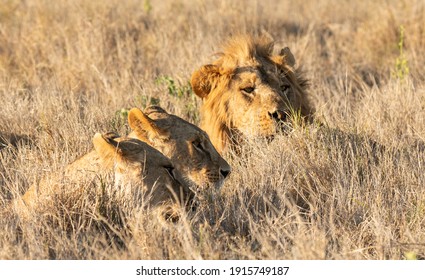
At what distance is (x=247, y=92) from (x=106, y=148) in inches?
83.5

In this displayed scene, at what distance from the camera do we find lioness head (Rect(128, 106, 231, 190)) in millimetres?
5301

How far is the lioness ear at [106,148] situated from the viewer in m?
4.88

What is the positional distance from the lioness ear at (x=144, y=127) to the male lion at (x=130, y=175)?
0.19 m

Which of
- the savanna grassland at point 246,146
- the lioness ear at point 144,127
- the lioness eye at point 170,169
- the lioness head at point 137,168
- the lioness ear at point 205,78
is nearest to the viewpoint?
the savanna grassland at point 246,146

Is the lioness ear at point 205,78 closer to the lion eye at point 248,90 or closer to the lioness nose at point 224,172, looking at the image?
the lion eye at point 248,90

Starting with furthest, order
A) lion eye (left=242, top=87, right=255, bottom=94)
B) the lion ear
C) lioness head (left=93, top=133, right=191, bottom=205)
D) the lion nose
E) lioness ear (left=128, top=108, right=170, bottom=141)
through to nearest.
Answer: the lion ear
lion eye (left=242, top=87, right=255, bottom=94)
the lion nose
lioness ear (left=128, top=108, right=170, bottom=141)
lioness head (left=93, top=133, right=191, bottom=205)

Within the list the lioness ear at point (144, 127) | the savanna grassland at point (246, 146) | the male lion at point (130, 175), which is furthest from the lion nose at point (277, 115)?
the male lion at point (130, 175)

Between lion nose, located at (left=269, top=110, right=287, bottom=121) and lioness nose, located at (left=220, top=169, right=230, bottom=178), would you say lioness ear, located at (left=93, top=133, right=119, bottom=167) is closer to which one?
lioness nose, located at (left=220, top=169, right=230, bottom=178)

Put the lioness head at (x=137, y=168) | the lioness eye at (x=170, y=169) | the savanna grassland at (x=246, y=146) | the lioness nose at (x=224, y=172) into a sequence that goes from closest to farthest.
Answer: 1. the savanna grassland at (x=246, y=146)
2. the lioness head at (x=137, y=168)
3. the lioness eye at (x=170, y=169)
4. the lioness nose at (x=224, y=172)

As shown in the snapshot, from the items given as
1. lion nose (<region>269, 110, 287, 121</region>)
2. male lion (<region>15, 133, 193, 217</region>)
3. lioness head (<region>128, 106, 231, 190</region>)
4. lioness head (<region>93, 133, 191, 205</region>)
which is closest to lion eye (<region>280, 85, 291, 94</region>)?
lion nose (<region>269, 110, 287, 121</region>)

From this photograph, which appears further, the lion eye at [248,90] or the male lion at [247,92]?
the lion eye at [248,90]

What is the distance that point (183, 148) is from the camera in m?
5.34

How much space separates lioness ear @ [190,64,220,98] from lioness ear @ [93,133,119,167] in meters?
2.02
